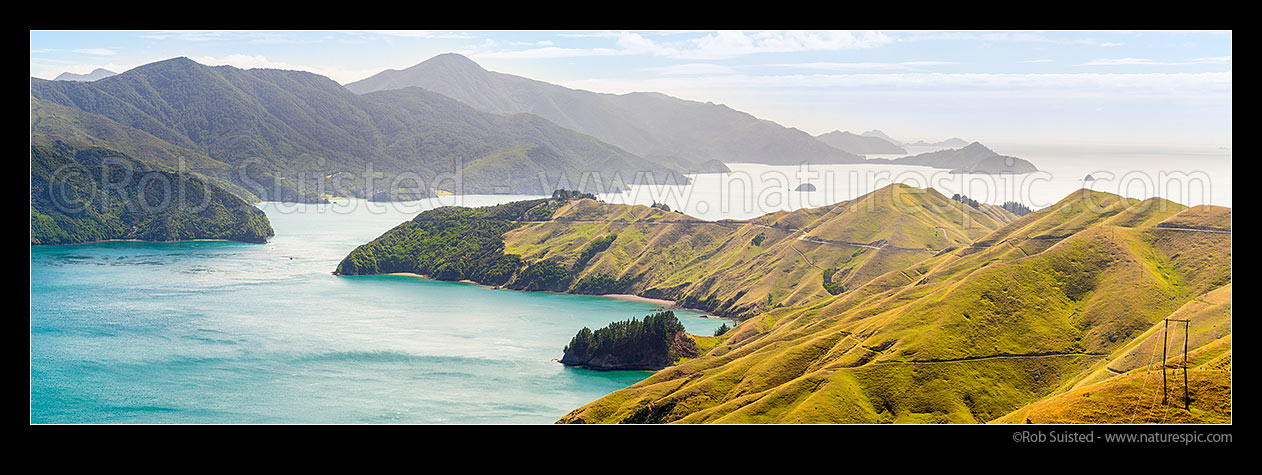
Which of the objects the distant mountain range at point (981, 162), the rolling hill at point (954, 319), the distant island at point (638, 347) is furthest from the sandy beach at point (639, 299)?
the distant mountain range at point (981, 162)

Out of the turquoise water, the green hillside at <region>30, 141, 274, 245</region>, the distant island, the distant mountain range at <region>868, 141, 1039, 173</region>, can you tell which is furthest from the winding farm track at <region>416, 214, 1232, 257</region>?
the distant mountain range at <region>868, 141, 1039, 173</region>

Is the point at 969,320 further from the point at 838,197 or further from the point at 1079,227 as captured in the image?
the point at 838,197

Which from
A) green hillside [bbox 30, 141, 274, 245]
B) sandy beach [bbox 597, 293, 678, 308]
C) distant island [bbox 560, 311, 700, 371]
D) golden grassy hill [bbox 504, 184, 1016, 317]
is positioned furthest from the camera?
green hillside [bbox 30, 141, 274, 245]

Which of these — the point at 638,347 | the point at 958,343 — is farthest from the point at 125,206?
the point at 958,343

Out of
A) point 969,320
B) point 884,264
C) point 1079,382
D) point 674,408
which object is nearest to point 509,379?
point 674,408

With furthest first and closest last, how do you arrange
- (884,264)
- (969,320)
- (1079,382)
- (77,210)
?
(77,210) → (884,264) → (969,320) → (1079,382)

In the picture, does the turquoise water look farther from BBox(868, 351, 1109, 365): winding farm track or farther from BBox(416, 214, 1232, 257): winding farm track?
BBox(868, 351, 1109, 365): winding farm track
